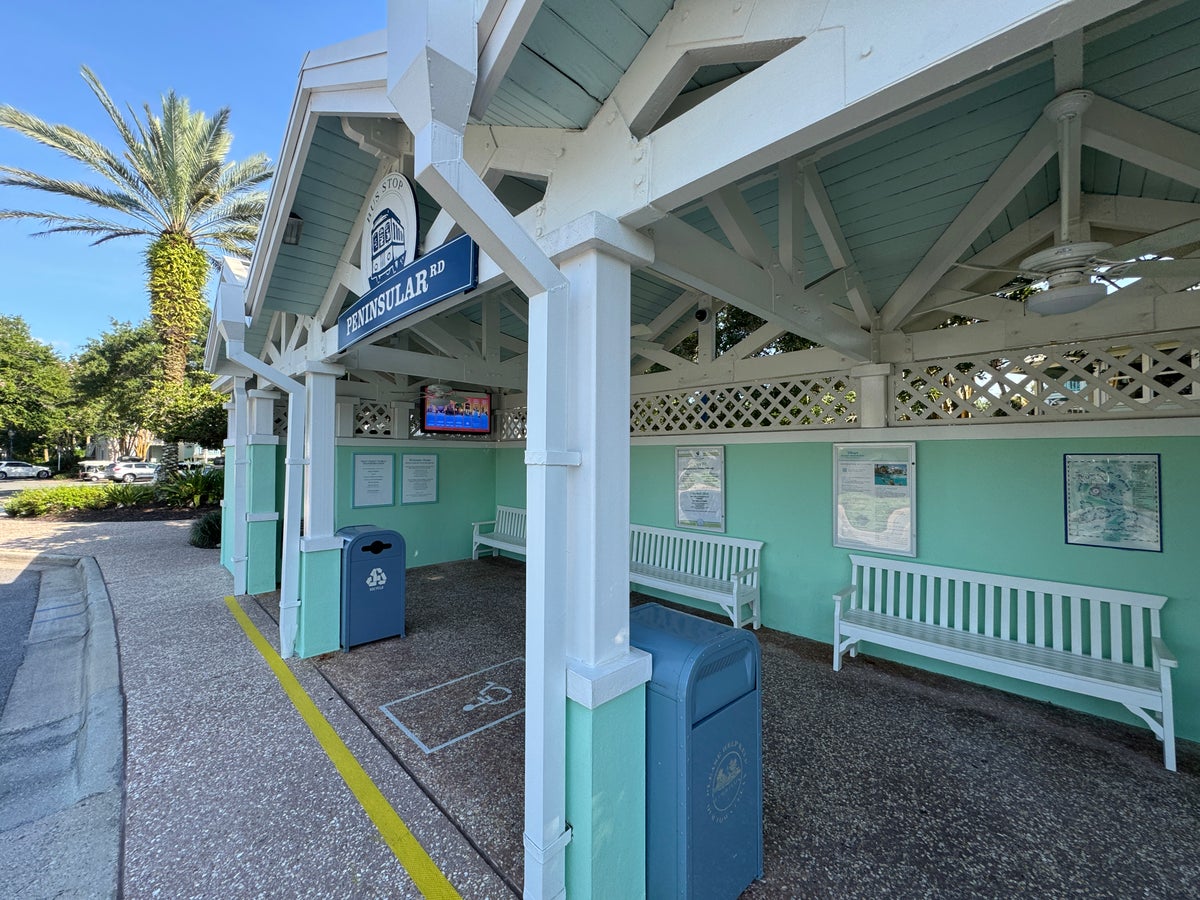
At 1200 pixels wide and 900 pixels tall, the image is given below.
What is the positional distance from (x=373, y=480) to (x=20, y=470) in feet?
96.9

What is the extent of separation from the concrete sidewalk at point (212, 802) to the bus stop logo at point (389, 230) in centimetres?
288

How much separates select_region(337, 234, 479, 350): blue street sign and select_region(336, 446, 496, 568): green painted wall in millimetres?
4026

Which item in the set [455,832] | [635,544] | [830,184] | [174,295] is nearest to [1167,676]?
[830,184]

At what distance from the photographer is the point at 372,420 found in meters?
7.23

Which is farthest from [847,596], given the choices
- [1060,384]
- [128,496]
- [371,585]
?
[128,496]

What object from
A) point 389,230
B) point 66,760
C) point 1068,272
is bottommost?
point 66,760

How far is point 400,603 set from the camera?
4559mm

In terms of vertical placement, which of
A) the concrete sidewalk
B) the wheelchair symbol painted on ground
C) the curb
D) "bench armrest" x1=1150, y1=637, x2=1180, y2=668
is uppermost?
"bench armrest" x1=1150, y1=637, x2=1180, y2=668

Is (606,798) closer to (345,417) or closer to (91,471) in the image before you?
(345,417)

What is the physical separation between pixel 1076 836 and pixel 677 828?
2029 mm

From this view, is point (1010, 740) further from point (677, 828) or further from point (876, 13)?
point (876, 13)

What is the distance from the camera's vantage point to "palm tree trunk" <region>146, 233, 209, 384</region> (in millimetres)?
11461

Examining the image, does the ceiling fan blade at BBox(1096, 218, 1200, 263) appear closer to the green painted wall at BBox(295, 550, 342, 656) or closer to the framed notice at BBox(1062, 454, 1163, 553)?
the framed notice at BBox(1062, 454, 1163, 553)

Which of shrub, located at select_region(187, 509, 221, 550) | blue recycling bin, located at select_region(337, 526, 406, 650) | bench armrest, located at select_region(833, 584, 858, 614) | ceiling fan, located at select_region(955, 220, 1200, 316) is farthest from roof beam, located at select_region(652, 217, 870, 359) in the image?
shrub, located at select_region(187, 509, 221, 550)
